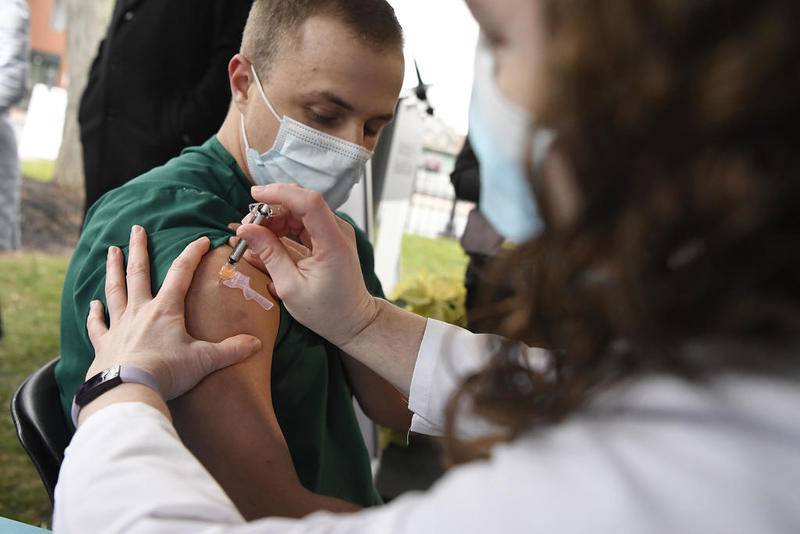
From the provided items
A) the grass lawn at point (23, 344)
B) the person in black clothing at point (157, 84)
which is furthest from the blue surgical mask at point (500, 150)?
the grass lawn at point (23, 344)

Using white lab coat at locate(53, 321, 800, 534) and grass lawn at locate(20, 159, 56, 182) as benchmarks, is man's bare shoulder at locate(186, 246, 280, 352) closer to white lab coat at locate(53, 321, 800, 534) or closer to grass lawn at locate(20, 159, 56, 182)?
white lab coat at locate(53, 321, 800, 534)

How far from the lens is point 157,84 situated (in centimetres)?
262

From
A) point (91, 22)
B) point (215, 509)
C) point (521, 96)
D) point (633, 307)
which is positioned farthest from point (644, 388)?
point (91, 22)

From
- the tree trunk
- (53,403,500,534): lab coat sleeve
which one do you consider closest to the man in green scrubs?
(53,403,500,534): lab coat sleeve

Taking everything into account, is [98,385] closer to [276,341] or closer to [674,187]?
[276,341]

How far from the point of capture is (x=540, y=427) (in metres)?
0.67

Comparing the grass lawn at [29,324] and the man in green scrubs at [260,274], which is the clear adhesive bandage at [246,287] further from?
the grass lawn at [29,324]

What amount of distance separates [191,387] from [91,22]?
6804mm

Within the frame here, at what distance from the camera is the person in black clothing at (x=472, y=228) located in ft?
8.52

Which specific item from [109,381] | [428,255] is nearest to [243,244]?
[109,381]

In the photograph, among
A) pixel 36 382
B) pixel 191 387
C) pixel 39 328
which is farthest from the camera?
pixel 39 328

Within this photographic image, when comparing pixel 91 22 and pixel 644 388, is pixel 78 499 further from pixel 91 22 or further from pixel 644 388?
pixel 91 22

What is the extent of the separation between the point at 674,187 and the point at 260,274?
0.93m

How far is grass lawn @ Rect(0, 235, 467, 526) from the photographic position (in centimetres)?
301
